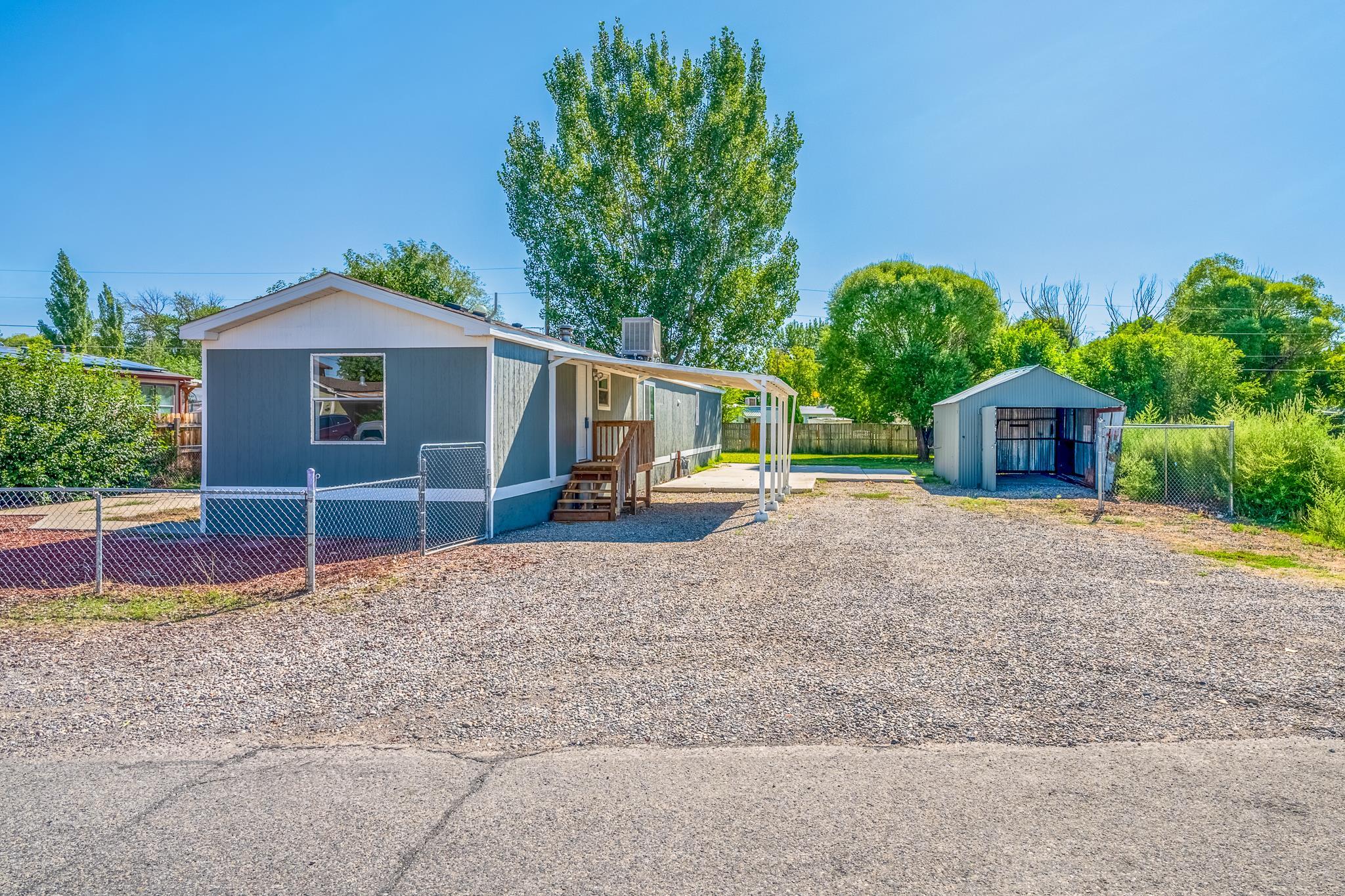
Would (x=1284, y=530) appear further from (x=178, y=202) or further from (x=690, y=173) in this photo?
(x=178, y=202)

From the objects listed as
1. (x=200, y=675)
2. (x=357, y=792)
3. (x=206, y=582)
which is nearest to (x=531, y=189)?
(x=206, y=582)

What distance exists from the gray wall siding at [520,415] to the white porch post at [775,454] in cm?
399

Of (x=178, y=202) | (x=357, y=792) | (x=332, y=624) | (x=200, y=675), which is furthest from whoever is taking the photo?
(x=178, y=202)

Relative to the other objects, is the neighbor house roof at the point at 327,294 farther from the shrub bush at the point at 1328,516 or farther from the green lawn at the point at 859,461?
the green lawn at the point at 859,461

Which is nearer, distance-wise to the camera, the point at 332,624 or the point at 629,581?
the point at 332,624

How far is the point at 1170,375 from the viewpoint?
2419 cm

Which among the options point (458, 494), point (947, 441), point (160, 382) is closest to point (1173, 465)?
point (947, 441)

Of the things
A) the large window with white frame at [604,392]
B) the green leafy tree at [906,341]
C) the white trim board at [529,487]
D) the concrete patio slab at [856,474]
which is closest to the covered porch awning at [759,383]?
the large window with white frame at [604,392]

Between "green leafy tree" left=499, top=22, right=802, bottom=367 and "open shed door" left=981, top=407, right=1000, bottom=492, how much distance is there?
1003 centimetres

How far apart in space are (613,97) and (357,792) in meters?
25.7

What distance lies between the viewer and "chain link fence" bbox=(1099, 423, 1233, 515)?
13.5m

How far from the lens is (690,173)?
24906mm

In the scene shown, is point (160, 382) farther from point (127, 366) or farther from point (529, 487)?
point (529, 487)

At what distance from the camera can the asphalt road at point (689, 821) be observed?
264cm
